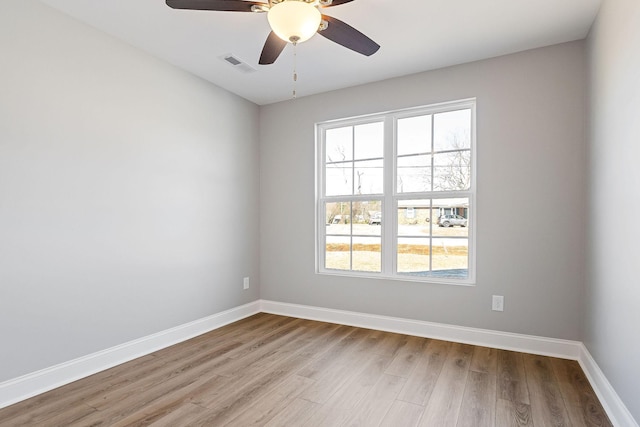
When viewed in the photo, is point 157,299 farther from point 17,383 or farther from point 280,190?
point 280,190

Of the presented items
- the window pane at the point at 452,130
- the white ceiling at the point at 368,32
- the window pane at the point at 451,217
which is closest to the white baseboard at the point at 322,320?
the window pane at the point at 451,217

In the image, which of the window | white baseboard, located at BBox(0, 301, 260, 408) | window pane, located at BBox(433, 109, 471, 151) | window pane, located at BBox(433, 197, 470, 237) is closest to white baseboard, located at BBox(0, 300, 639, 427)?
white baseboard, located at BBox(0, 301, 260, 408)

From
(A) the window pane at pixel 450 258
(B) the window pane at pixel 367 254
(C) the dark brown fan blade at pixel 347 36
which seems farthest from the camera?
(B) the window pane at pixel 367 254

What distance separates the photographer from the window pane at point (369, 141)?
3.66 meters

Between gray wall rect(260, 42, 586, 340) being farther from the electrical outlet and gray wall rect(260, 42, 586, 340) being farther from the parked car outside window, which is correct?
the parked car outside window

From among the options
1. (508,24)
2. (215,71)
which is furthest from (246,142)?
(508,24)

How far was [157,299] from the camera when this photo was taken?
3.02 meters

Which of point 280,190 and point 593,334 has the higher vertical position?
point 280,190

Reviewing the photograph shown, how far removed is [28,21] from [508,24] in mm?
3351

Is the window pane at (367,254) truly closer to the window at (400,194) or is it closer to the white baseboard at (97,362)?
the window at (400,194)

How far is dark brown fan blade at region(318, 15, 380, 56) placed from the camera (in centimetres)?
193

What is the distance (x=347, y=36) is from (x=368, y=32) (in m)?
0.70

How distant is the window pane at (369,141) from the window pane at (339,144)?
0.09 meters

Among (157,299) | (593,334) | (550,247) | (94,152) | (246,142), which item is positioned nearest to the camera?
(593,334)
